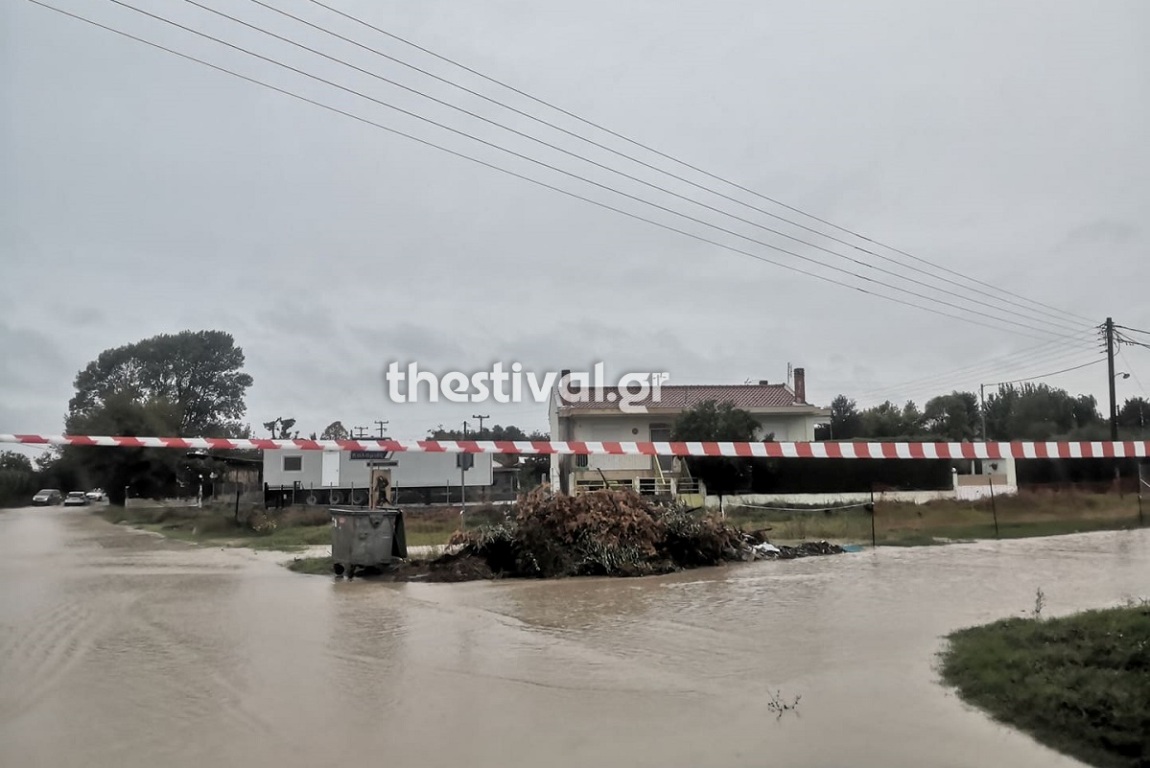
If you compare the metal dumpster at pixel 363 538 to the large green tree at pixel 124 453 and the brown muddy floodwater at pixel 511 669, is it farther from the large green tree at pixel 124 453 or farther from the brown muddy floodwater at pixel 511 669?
the large green tree at pixel 124 453

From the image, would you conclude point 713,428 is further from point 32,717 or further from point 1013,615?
point 32,717

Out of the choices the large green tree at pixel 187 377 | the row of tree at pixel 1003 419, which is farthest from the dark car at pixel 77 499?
the row of tree at pixel 1003 419

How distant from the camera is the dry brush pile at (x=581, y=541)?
1527 centimetres

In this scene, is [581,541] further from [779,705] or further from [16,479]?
[16,479]

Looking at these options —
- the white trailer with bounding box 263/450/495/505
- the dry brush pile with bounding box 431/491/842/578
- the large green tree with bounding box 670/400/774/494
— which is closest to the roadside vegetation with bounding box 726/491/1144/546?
the dry brush pile with bounding box 431/491/842/578

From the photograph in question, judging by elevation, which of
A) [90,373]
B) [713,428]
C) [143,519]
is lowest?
[143,519]

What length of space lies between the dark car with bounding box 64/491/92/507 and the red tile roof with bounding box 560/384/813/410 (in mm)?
36611

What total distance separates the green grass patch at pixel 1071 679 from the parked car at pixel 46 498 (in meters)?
56.8

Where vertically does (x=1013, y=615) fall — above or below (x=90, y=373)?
below

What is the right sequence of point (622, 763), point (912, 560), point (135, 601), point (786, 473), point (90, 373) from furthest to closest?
point (90, 373) < point (786, 473) < point (912, 560) < point (135, 601) < point (622, 763)

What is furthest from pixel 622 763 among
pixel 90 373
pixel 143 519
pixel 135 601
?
pixel 90 373

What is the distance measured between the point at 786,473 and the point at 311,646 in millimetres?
30897

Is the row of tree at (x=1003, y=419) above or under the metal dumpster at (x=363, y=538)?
above

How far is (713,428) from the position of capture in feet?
124
